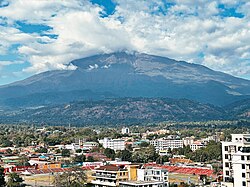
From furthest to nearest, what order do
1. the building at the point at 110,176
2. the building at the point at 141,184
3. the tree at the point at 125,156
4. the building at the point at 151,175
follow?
→ the tree at the point at 125,156 → the building at the point at 151,175 → the building at the point at 110,176 → the building at the point at 141,184

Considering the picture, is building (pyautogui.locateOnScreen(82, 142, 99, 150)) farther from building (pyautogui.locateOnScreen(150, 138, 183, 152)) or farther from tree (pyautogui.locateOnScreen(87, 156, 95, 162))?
tree (pyautogui.locateOnScreen(87, 156, 95, 162))

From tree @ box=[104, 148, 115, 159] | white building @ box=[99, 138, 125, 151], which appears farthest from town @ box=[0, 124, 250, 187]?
tree @ box=[104, 148, 115, 159]

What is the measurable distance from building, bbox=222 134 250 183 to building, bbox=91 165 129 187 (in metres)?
11.1

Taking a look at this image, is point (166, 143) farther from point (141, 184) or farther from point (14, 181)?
point (141, 184)


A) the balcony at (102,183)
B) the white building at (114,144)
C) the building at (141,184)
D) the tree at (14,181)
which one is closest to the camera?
the building at (141,184)

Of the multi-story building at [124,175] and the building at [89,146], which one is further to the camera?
the building at [89,146]

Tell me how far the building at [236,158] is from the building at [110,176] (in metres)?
11.1

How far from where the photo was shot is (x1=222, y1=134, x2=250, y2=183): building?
2309 cm

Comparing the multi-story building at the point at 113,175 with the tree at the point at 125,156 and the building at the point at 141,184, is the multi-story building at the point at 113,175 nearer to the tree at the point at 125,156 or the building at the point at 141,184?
the building at the point at 141,184

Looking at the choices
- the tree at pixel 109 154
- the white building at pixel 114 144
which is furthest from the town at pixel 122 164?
the tree at pixel 109 154

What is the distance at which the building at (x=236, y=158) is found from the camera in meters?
23.1

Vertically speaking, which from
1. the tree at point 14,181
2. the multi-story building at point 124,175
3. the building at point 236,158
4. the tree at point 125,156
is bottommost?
the tree at point 14,181

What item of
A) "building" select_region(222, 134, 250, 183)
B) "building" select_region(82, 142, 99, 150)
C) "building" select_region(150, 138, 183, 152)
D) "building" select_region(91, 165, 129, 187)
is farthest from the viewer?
"building" select_region(150, 138, 183, 152)

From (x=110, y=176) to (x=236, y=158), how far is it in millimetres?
15191
